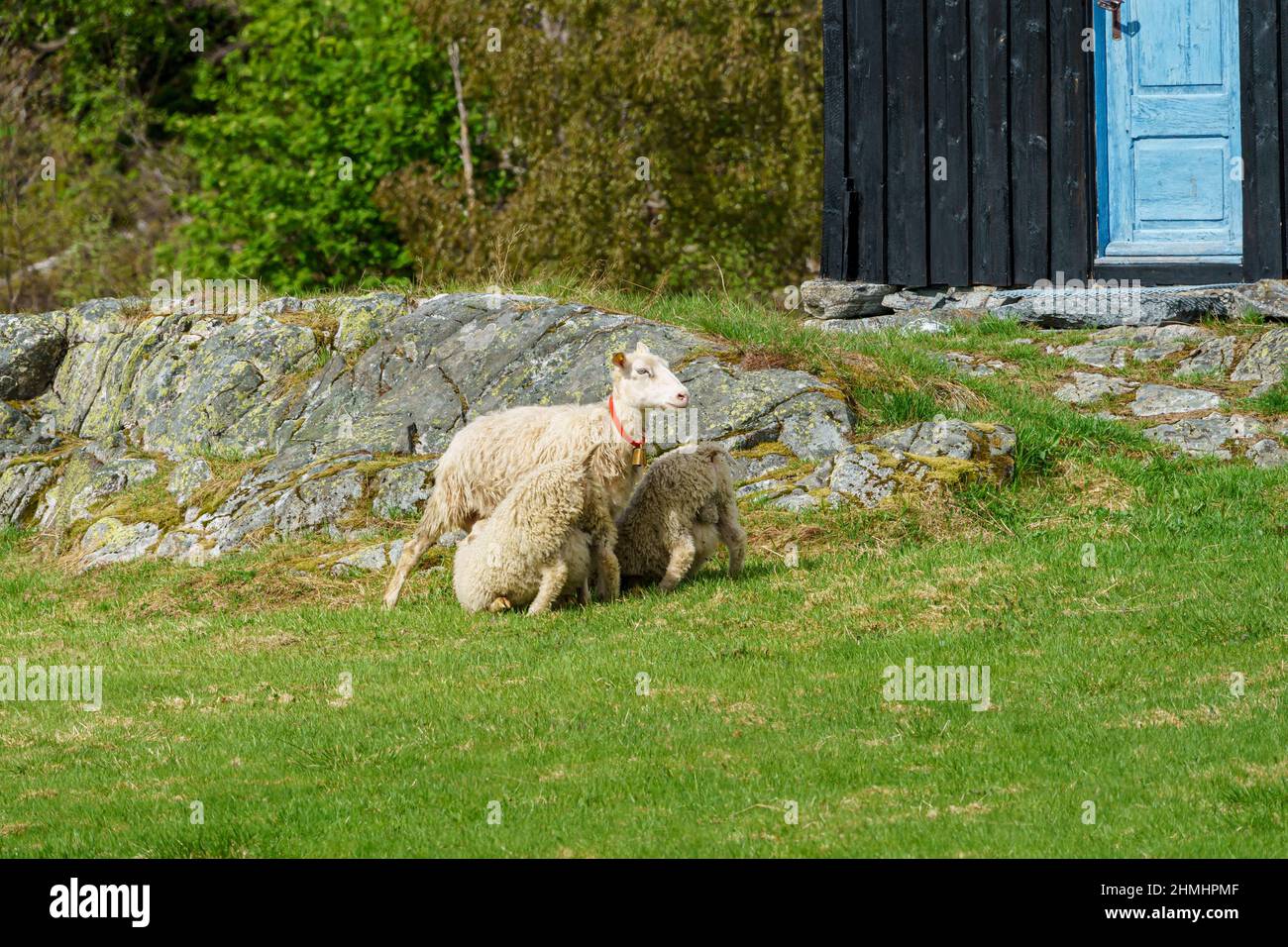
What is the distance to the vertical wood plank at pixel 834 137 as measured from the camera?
17047 mm

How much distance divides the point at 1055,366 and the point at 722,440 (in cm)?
355

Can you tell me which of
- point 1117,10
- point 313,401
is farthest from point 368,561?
point 1117,10

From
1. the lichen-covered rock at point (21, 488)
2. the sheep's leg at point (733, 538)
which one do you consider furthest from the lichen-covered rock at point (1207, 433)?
the lichen-covered rock at point (21, 488)

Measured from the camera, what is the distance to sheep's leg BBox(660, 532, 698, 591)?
10.1m

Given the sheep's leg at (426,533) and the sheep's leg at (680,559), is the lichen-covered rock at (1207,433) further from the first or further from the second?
the sheep's leg at (426,533)

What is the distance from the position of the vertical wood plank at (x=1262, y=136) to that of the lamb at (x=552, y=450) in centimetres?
775

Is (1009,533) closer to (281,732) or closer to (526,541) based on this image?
(526,541)

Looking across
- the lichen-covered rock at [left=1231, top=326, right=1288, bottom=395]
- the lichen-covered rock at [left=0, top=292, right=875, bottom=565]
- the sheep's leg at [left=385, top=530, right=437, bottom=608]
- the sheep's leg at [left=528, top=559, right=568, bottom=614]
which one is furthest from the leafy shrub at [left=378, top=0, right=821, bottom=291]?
the sheep's leg at [left=528, top=559, right=568, bottom=614]

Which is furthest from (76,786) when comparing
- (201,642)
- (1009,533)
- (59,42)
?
(59,42)

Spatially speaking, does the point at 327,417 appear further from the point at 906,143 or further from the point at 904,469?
the point at 906,143

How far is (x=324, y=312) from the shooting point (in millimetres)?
15984

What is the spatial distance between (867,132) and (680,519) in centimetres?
816

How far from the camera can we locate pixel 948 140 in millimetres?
16688

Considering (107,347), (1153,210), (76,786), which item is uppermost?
(1153,210)
